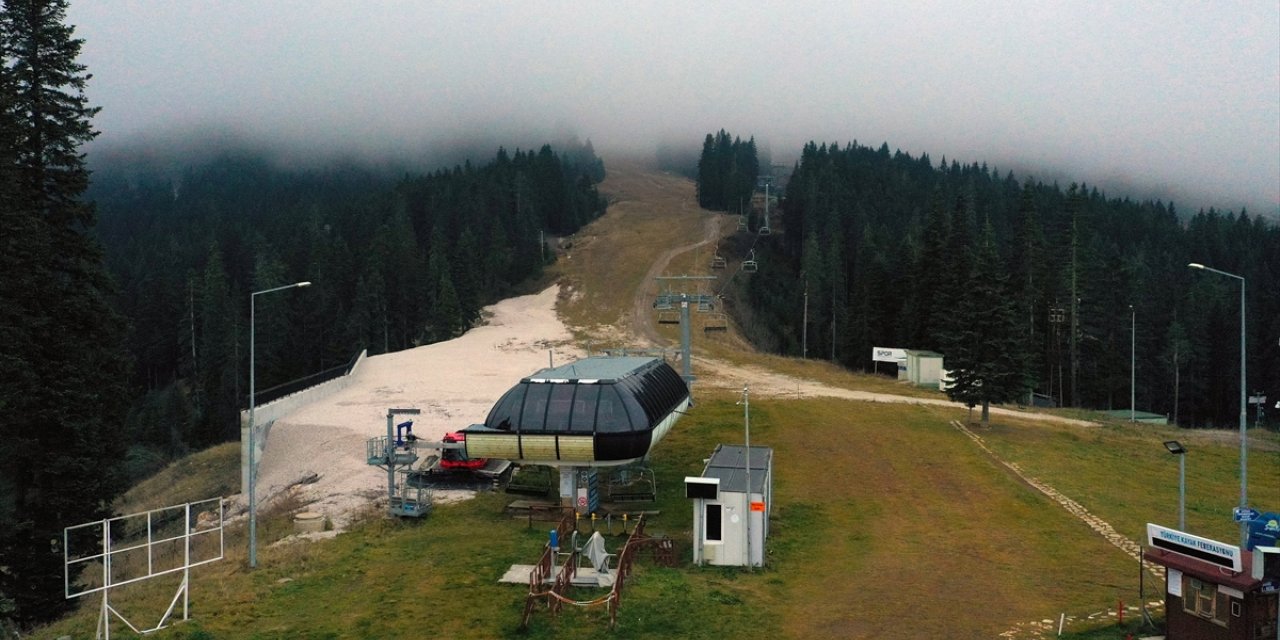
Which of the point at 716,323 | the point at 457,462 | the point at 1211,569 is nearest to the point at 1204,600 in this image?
the point at 1211,569

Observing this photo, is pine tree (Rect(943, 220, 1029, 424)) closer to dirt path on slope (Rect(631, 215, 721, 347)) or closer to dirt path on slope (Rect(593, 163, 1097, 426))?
dirt path on slope (Rect(593, 163, 1097, 426))

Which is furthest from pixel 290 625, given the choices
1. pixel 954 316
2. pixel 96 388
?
pixel 954 316

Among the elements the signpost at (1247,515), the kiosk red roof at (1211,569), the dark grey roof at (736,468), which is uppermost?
the signpost at (1247,515)

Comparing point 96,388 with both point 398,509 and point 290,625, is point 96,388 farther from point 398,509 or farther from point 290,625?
point 290,625

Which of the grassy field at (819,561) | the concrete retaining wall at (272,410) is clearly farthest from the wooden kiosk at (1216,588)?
the concrete retaining wall at (272,410)

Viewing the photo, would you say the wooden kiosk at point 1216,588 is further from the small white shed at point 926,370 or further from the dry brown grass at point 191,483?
the small white shed at point 926,370
